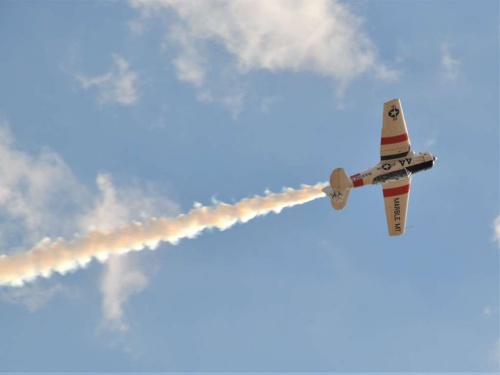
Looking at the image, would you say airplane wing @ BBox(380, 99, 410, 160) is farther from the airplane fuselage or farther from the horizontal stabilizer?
the horizontal stabilizer

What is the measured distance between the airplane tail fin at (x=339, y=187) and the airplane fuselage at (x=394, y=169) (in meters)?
0.71

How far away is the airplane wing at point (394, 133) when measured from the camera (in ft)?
218

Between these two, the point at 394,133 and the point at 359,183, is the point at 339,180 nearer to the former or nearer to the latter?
the point at 359,183

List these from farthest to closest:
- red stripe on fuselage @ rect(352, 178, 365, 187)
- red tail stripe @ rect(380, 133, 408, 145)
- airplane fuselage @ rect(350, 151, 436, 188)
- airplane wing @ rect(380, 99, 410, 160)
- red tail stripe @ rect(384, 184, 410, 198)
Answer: red tail stripe @ rect(384, 184, 410, 198), red stripe on fuselage @ rect(352, 178, 365, 187), airplane fuselage @ rect(350, 151, 436, 188), red tail stripe @ rect(380, 133, 408, 145), airplane wing @ rect(380, 99, 410, 160)

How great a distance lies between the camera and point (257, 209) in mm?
69812

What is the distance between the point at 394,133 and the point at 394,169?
285cm

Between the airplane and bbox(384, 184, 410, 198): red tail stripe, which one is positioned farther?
bbox(384, 184, 410, 198): red tail stripe

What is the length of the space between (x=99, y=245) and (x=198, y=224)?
26.4 feet

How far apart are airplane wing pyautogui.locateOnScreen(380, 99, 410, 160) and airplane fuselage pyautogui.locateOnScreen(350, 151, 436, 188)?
22.8 inches

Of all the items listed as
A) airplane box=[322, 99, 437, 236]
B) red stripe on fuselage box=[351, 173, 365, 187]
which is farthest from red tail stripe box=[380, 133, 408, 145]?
red stripe on fuselage box=[351, 173, 365, 187]

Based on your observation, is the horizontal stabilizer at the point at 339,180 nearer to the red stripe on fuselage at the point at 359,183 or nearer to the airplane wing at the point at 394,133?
the red stripe on fuselage at the point at 359,183

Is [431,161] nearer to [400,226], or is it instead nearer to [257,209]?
[400,226]

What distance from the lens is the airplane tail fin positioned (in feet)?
219

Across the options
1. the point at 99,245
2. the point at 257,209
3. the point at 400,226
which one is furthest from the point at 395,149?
the point at 99,245
